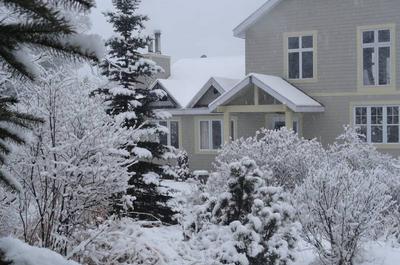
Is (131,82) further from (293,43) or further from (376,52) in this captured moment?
(376,52)

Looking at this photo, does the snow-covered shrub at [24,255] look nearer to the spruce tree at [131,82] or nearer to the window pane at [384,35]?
the spruce tree at [131,82]

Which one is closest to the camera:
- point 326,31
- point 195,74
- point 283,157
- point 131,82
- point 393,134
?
point 283,157

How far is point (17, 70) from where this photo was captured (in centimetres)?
185

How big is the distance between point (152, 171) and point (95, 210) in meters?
5.46

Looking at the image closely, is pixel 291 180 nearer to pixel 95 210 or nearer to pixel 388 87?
pixel 95 210

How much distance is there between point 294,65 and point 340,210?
44.7ft

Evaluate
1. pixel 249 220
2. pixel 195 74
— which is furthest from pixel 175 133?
pixel 249 220

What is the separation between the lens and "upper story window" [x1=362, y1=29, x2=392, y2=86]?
18766 millimetres

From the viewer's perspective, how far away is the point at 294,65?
20297 mm

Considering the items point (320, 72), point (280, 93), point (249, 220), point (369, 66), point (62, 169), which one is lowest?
→ point (249, 220)

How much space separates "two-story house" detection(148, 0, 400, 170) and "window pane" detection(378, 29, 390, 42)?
0.03 metres

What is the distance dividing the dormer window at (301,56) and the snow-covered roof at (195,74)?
3.31 m

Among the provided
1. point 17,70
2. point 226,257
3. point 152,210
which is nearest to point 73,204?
point 226,257

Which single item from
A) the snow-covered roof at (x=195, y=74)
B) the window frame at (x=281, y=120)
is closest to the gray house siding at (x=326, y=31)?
the window frame at (x=281, y=120)
